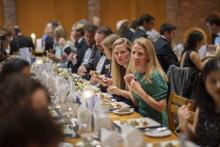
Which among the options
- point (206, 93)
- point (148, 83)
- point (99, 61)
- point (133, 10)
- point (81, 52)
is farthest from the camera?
point (133, 10)

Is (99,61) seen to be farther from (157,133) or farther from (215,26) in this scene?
(157,133)

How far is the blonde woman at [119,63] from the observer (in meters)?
4.75

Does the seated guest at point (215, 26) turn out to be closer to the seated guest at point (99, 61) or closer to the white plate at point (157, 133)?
the seated guest at point (99, 61)

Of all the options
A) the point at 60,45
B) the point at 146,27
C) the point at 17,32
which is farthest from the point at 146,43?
the point at 17,32

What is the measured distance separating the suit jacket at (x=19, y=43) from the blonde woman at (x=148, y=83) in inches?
219

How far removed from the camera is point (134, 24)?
27.6 ft

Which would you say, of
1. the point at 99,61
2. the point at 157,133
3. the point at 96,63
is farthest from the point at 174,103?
the point at 96,63

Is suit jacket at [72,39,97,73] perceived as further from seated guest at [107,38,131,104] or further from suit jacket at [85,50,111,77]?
seated guest at [107,38,131,104]

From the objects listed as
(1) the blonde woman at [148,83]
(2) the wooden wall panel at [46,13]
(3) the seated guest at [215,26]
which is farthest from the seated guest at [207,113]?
(2) the wooden wall panel at [46,13]

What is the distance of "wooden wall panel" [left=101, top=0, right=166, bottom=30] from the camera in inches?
498

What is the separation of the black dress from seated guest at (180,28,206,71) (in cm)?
334

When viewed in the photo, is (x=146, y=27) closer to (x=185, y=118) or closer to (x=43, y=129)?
(x=185, y=118)

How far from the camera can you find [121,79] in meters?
4.91

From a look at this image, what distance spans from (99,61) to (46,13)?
6.74 metres
